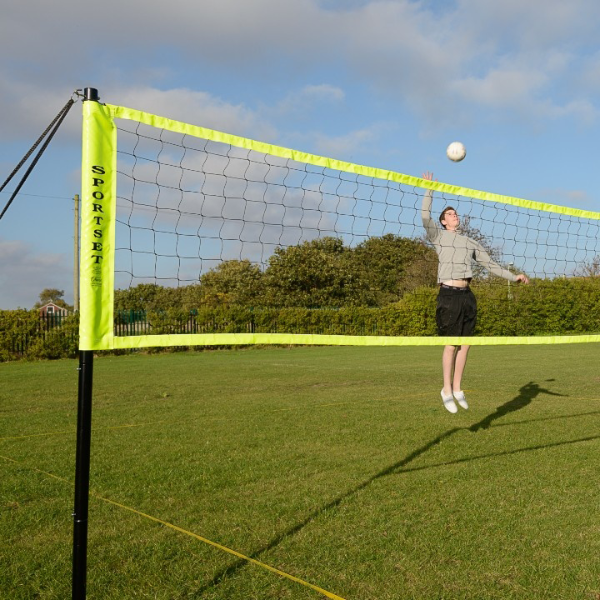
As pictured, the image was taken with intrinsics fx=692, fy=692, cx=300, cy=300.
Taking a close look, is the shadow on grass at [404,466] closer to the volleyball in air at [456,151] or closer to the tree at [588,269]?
the tree at [588,269]

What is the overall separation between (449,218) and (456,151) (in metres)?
1.29

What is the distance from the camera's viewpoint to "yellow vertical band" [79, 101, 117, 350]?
10.9ft

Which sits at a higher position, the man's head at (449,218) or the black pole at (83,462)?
the man's head at (449,218)

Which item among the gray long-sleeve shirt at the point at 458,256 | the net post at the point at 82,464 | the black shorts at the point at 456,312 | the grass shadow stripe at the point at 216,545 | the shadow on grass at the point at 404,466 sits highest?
the gray long-sleeve shirt at the point at 458,256

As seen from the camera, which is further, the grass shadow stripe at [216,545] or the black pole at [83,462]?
the grass shadow stripe at [216,545]

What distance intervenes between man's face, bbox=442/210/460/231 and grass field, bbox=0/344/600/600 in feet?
7.61

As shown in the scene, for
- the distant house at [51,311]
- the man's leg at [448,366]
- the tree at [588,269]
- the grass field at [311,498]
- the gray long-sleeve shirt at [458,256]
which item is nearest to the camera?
the grass field at [311,498]

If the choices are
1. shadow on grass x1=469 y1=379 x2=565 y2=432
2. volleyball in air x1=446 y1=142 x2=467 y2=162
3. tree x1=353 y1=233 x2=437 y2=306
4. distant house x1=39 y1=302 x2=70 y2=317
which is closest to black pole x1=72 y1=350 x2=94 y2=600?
shadow on grass x1=469 y1=379 x2=565 y2=432

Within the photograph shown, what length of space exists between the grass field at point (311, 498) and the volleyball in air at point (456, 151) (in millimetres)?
3268

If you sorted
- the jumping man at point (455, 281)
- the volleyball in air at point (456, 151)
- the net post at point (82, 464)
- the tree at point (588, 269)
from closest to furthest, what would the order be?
the net post at point (82, 464) < the jumping man at point (455, 281) < the volleyball in air at point (456, 151) < the tree at point (588, 269)

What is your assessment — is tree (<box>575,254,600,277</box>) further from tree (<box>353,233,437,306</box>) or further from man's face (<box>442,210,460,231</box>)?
tree (<box>353,233,437,306</box>)

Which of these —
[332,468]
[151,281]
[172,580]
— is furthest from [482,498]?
[151,281]

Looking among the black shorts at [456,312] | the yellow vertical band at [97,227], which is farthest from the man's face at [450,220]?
the yellow vertical band at [97,227]

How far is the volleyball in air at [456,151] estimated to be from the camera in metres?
8.45
